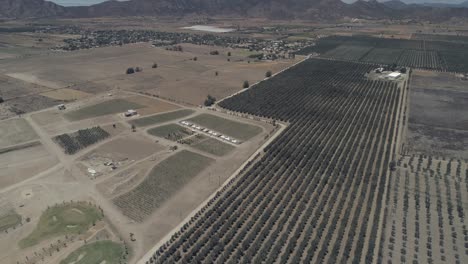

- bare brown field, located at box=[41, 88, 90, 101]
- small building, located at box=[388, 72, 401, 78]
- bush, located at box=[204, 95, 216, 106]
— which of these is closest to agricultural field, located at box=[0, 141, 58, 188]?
bare brown field, located at box=[41, 88, 90, 101]

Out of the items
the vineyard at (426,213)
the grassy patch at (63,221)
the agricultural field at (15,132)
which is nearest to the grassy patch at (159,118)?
the agricultural field at (15,132)

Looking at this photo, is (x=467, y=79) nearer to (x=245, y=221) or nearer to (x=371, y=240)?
(x=371, y=240)

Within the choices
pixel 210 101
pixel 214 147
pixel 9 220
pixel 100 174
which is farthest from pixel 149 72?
pixel 9 220

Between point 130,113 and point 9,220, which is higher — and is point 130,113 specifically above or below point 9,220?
above

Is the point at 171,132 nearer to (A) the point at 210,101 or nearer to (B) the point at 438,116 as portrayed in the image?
(A) the point at 210,101

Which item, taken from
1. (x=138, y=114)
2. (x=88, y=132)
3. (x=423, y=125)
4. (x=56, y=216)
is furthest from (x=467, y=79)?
(x=56, y=216)

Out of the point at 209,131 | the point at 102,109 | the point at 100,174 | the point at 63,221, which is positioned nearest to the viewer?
the point at 63,221
